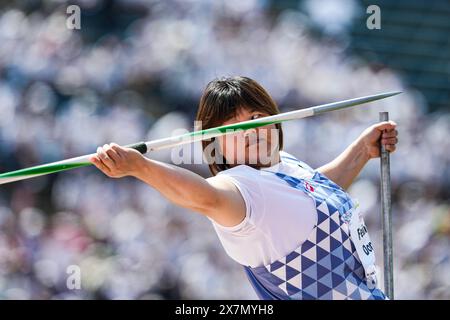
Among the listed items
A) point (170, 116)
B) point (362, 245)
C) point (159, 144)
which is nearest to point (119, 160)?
point (159, 144)

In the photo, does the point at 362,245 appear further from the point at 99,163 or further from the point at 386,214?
the point at 99,163

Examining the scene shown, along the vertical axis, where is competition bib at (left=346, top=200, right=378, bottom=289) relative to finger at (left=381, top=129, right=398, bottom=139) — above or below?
below

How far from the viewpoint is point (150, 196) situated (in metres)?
3.65

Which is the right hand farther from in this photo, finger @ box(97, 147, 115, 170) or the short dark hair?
the short dark hair

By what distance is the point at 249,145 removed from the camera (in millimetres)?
1907

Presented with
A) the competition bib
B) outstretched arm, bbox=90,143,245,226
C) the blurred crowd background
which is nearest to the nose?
outstretched arm, bbox=90,143,245,226

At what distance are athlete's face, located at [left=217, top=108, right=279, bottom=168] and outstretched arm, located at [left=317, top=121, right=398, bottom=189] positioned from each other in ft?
1.24

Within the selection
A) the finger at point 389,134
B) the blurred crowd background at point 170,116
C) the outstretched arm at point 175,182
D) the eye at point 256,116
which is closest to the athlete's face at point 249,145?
the eye at point 256,116

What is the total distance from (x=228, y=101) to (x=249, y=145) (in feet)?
0.42

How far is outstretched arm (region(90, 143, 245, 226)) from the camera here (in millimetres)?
1587

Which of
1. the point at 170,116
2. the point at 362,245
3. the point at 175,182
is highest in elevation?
the point at 170,116

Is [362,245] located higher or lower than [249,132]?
lower

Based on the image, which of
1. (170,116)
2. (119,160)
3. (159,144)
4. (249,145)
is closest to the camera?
(119,160)
